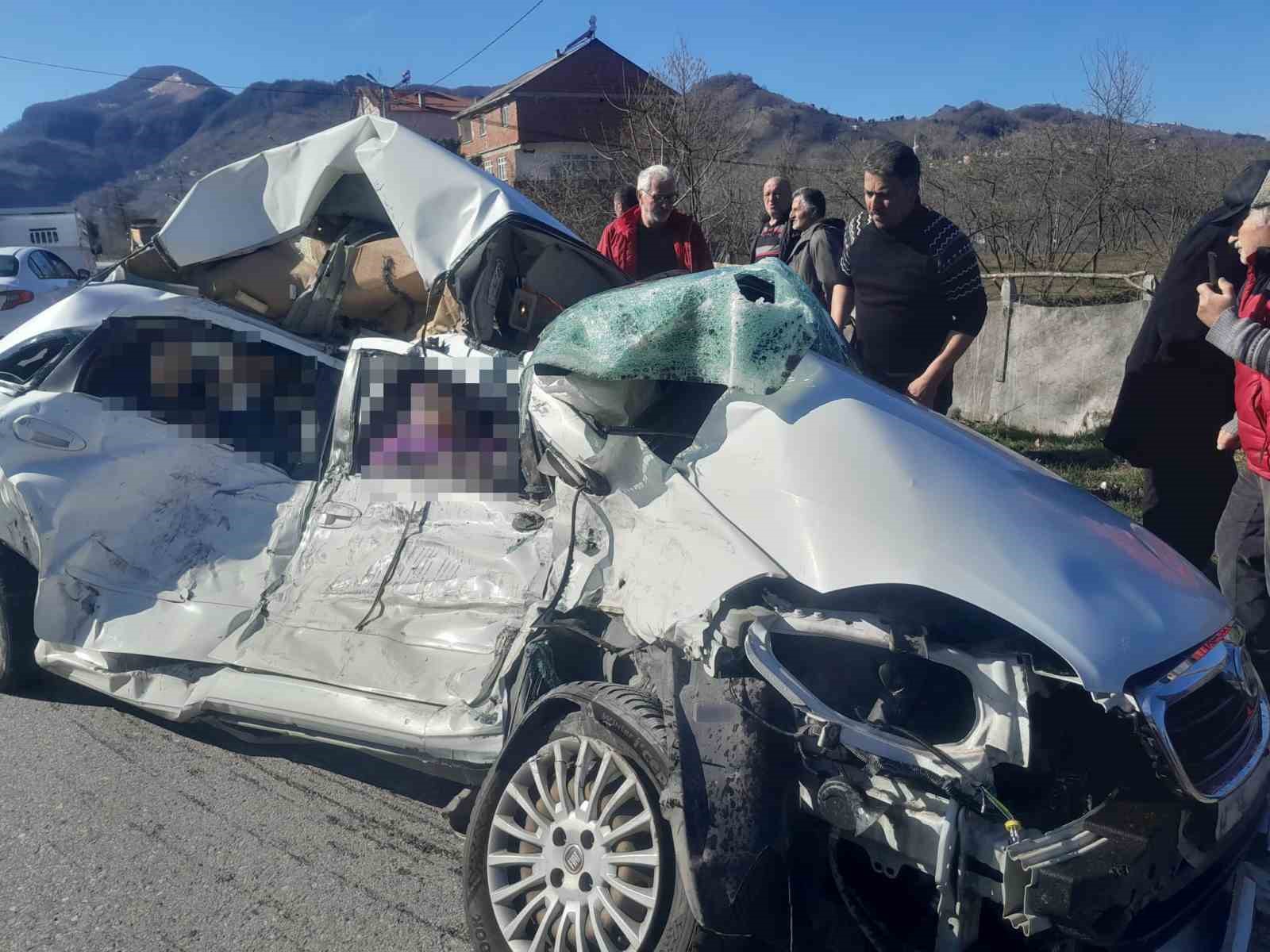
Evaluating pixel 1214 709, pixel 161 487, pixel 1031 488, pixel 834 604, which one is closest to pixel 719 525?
pixel 834 604

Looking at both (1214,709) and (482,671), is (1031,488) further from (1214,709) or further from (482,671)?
(482,671)

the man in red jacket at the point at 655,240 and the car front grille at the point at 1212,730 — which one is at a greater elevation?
the man in red jacket at the point at 655,240

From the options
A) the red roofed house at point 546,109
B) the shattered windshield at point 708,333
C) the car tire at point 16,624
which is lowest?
the car tire at point 16,624

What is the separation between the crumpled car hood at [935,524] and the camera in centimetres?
215

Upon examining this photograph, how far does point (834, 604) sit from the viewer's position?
2385mm

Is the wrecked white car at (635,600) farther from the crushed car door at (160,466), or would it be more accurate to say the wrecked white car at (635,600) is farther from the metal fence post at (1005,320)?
the metal fence post at (1005,320)

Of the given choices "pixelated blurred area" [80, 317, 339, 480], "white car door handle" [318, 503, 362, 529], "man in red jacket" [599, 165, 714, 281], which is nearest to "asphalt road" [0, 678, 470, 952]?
"white car door handle" [318, 503, 362, 529]

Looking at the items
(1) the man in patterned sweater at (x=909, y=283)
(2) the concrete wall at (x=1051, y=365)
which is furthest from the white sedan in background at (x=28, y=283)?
(1) the man in patterned sweater at (x=909, y=283)

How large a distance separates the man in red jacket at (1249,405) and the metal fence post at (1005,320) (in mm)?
5185

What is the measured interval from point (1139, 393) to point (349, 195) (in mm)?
3798

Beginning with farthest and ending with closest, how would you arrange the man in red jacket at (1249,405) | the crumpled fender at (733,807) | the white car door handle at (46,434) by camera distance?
the white car door handle at (46,434) → the man in red jacket at (1249,405) → the crumpled fender at (733,807)

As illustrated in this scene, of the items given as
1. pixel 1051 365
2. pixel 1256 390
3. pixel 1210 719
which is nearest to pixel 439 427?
pixel 1210 719

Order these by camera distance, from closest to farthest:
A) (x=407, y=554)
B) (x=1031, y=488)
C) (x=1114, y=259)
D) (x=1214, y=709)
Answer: (x=1214, y=709)
(x=1031, y=488)
(x=407, y=554)
(x=1114, y=259)

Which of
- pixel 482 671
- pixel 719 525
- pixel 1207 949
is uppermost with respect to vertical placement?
pixel 719 525
